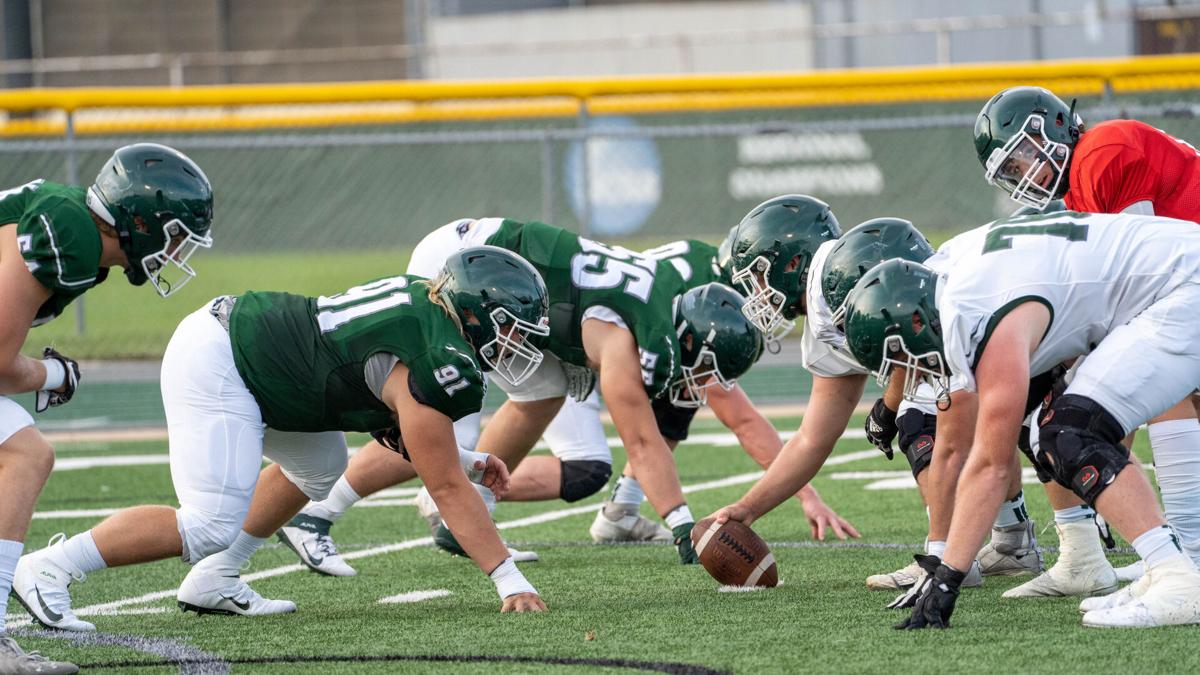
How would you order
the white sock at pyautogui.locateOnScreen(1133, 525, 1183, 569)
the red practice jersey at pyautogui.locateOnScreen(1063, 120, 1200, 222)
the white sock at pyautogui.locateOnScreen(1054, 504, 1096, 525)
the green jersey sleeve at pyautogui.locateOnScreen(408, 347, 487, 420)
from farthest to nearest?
1. the red practice jersey at pyautogui.locateOnScreen(1063, 120, 1200, 222)
2. the white sock at pyautogui.locateOnScreen(1054, 504, 1096, 525)
3. the green jersey sleeve at pyautogui.locateOnScreen(408, 347, 487, 420)
4. the white sock at pyautogui.locateOnScreen(1133, 525, 1183, 569)

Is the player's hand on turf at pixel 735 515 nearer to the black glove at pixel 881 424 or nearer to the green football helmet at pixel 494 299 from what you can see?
the black glove at pixel 881 424

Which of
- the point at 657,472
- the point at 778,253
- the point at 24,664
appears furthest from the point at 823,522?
the point at 24,664

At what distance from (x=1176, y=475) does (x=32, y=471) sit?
325 cm

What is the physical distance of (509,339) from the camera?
15.2 ft

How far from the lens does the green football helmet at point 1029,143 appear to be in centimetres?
544

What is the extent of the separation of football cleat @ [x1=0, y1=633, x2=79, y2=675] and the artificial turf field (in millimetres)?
131

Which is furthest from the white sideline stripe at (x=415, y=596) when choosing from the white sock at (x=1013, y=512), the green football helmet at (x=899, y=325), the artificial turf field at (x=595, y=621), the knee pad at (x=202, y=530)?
the white sock at (x=1013, y=512)

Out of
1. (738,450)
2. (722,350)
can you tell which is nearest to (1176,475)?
(722,350)

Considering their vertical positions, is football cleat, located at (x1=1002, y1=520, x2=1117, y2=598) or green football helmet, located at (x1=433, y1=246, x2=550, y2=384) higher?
green football helmet, located at (x1=433, y1=246, x2=550, y2=384)

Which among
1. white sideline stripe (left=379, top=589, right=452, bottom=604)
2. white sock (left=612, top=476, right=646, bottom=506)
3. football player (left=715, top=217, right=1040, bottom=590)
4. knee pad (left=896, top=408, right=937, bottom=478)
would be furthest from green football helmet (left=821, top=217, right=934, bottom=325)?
white sock (left=612, top=476, right=646, bottom=506)

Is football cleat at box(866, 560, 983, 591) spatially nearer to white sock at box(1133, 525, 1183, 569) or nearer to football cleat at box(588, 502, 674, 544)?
white sock at box(1133, 525, 1183, 569)

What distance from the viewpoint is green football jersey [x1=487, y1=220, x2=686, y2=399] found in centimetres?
557

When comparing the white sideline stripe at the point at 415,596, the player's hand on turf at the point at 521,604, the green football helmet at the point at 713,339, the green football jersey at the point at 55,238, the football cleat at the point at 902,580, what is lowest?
the white sideline stripe at the point at 415,596

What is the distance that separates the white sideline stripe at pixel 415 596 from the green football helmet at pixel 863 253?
1602 millimetres
